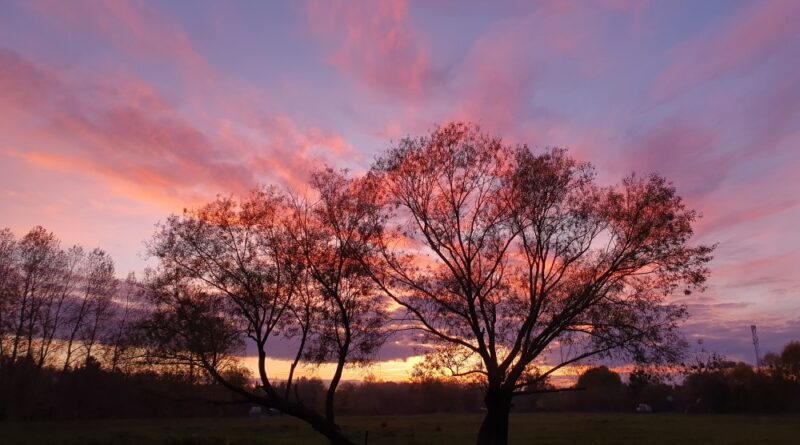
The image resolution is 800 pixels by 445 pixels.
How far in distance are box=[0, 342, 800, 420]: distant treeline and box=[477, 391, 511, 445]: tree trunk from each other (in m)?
1.87

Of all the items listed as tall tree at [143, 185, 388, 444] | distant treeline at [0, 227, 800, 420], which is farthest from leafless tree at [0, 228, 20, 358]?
tall tree at [143, 185, 388, 444]

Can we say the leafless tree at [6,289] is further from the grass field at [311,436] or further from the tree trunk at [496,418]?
the tree trunk at [496,418]

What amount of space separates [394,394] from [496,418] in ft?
388

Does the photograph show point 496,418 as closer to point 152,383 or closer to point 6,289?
point 152,383

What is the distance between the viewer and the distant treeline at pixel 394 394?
2957 cm

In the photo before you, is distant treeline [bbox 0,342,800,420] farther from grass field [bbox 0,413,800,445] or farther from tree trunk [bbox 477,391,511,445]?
grass field [bbox 0,413,800,445]

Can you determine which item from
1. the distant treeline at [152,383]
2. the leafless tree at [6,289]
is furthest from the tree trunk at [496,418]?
the leafless tree at [6,289]

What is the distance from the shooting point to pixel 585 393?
148 meters

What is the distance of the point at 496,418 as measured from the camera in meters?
29.8

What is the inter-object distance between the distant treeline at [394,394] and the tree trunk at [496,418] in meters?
1.87

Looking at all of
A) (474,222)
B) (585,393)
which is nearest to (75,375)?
(474,222)

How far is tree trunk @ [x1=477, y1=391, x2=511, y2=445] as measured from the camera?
29.7m

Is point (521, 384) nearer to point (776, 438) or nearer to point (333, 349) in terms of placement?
point (333, 349)

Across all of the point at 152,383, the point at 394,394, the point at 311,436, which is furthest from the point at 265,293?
the point at 394,394
